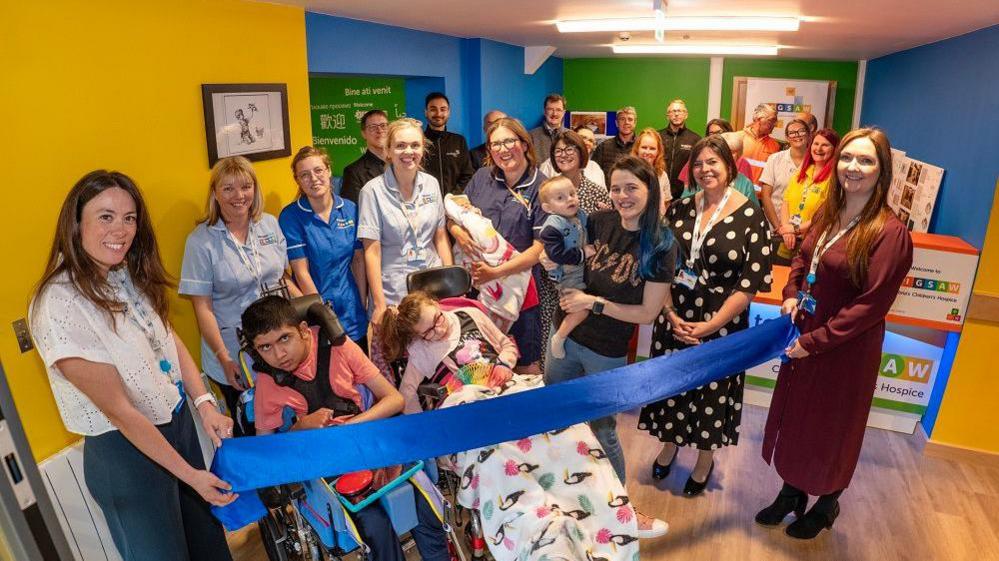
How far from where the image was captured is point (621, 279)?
2.89 metres

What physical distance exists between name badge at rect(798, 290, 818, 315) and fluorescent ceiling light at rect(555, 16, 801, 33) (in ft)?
7.53

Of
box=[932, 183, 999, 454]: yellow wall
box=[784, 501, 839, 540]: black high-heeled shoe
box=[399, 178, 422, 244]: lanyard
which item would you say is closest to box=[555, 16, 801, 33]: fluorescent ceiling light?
box=[932, 183, 999, 454]: yellow wall

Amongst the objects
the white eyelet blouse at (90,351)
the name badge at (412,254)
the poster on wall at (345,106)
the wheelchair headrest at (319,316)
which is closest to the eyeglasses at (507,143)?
the name badge at (412,254)

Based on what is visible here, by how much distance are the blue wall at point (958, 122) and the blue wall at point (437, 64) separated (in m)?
4.08

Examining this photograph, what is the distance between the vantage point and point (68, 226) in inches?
78.1

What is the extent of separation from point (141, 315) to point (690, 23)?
444 cm

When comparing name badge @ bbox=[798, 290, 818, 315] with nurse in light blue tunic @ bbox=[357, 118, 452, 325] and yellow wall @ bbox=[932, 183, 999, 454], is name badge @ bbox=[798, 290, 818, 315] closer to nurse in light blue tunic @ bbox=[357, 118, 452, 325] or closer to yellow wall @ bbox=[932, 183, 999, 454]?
yellow wall @ bbox=[932, 183, 999, 454]

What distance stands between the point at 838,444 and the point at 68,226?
9.99 feet

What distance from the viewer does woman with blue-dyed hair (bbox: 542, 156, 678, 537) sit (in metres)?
2.81

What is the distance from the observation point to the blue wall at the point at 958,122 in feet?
13.9

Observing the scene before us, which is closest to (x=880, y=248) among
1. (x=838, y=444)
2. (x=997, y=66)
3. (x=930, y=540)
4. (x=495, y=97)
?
(x=838, y=444)

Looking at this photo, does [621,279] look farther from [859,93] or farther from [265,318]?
[859,93]

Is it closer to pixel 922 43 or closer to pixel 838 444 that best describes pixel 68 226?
pixel 838 444

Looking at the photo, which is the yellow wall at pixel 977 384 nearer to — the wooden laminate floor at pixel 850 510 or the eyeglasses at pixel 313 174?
the wooden laminate floor at pixel 850 510
